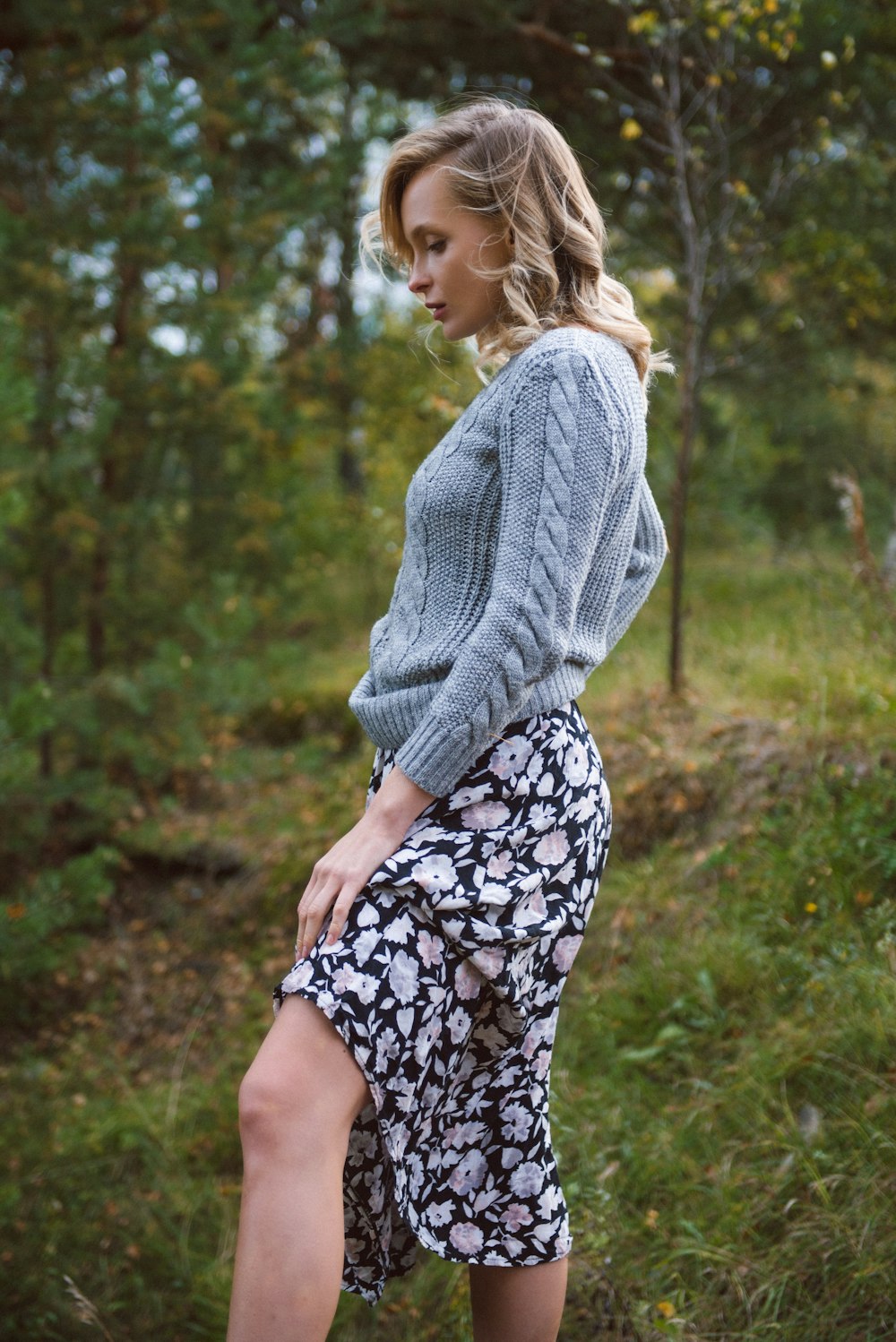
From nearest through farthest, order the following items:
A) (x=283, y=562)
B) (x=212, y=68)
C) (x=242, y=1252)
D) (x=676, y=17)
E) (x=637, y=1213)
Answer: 1. (x=242, y=1252)
2. (x=637, y=1213)
3. (x=676, y=17)
4. (x=212, y=68)
5. (x=283, y=562)

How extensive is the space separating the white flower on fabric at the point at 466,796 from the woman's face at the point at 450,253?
2.28 feet

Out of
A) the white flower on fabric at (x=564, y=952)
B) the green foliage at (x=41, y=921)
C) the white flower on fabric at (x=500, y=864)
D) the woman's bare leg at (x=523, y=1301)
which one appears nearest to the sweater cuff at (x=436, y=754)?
the white flower on fabric at (x=500, y=864)

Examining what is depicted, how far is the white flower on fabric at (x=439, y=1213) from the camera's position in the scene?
1681 mm

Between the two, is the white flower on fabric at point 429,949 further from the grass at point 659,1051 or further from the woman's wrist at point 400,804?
the grass at point 659,1051

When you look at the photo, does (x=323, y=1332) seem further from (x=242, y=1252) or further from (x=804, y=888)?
(x=804, y=888)

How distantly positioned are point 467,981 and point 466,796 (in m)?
0.25

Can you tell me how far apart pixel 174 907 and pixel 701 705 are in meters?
2.59

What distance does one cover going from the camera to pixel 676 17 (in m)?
4.07

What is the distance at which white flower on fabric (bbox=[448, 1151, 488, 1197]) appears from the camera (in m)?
1.69

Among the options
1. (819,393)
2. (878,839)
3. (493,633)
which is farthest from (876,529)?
(493,633)

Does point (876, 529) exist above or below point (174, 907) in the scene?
above

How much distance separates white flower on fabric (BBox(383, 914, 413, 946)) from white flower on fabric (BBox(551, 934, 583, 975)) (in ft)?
0.97

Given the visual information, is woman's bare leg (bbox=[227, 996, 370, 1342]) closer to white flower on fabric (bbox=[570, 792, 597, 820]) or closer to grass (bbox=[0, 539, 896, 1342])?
white flower on fabric (bbox=[570, 792, 597, 820])

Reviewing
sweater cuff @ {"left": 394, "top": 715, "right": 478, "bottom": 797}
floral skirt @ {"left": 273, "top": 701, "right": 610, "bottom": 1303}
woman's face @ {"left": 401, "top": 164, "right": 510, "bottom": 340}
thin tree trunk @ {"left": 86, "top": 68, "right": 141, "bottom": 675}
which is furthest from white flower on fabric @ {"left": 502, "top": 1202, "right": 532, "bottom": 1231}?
thin tree trunk @ {"left": 86, "top": 68, "right": 141, "bottom": 675}
